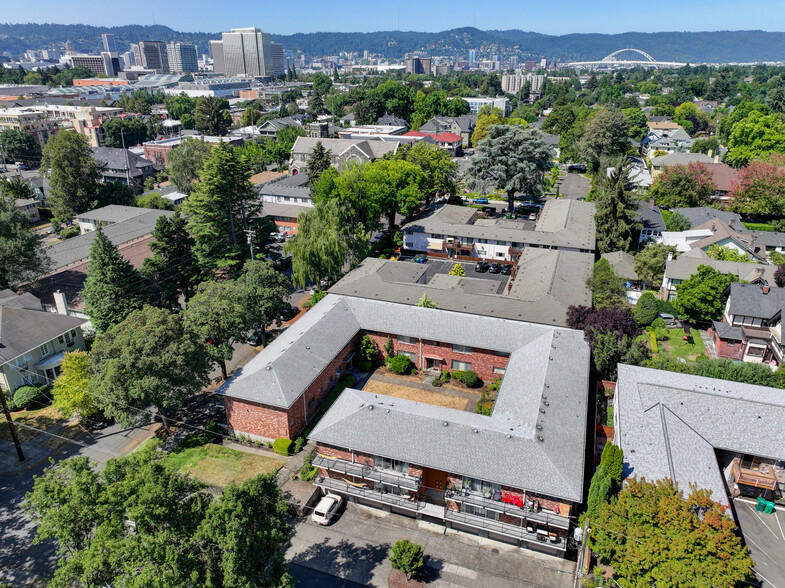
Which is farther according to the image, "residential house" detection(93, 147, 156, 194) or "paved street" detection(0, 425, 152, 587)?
"residential house" detection(93, 147, 156, 194)

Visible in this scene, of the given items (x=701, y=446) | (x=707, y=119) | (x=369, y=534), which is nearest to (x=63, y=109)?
(x=369, y=534)

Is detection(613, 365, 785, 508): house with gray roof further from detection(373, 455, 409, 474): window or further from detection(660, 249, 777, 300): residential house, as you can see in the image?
detection(660, 249, 777, 300): residential house

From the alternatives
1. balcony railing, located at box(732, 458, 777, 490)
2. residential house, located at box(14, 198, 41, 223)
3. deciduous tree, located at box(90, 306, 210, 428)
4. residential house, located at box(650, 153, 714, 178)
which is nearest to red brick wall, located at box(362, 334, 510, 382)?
deciduous tree, located at box(90, 306, 210, 428)

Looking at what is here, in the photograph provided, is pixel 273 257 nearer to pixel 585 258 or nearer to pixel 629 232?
pixel 585 258

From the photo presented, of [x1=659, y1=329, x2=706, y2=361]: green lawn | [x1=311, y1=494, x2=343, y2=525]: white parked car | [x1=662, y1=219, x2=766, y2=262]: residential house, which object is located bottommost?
[x1=311, y1=494, x2=343, y2=525]: white parked car

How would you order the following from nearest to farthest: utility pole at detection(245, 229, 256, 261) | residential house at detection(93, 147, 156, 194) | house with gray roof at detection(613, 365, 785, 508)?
house with gray roof at detection(613, 365, 785, 508), utility pole at detection(245, 229, 256, 261), residential house at detection(93, 147, 156, 194)

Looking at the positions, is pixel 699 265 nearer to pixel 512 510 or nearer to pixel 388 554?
pixel 512 510
